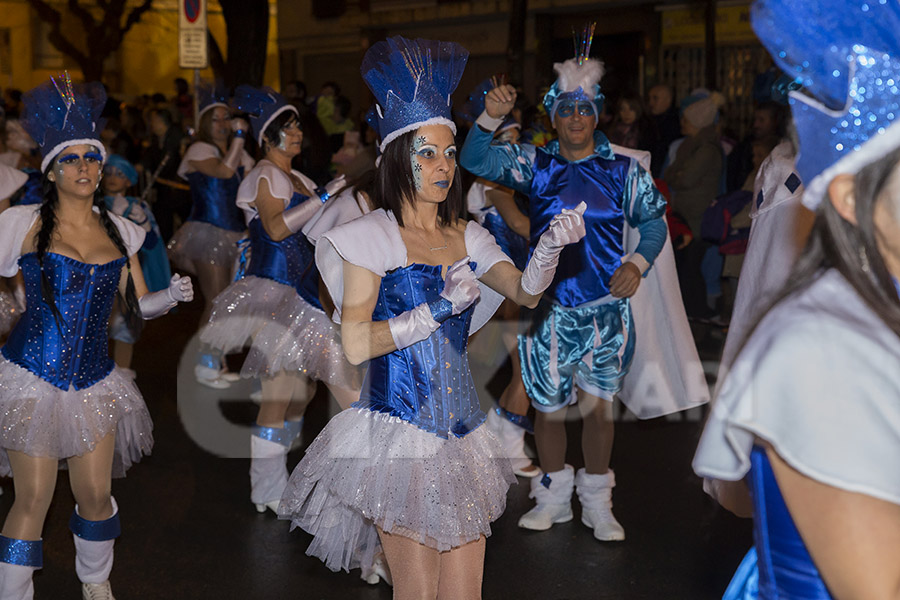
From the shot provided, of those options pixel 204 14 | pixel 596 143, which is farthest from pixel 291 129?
pixel 204 14

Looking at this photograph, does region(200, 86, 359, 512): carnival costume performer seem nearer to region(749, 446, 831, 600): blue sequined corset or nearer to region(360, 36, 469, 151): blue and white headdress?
region(360, 36, 469, 151): blue and white headdress

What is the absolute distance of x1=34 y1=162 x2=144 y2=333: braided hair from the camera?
390 centimetres

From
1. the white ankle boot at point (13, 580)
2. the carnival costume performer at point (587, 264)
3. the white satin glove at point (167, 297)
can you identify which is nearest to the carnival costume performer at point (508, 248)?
the carnival costume performer at point (587, 264)

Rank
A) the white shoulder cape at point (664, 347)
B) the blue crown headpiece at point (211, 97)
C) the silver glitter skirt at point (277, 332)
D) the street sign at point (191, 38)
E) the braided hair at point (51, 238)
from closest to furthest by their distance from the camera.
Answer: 1. the braided hair at point (51, 238)
2. the silver glitter skirt at point (277, 332)
3. the white shoulder cape at point (664, 347)
4. the blue crown headpiece at point (211, 97)
5. the street sign at point (191, 38)

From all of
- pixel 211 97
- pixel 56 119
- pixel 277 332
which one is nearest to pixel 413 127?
pixel 56 119

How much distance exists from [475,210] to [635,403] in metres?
1.76

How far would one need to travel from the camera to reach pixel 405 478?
3066mm

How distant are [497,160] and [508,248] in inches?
63.1

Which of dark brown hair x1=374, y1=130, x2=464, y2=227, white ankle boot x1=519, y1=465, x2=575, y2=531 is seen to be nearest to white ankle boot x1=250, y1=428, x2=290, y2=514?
white ankle boot x1=519, y1=465, x2=575, y2=531

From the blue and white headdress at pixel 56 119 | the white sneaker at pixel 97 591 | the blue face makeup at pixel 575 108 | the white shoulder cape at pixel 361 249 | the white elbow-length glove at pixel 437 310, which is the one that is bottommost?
the white sneaker at pixel 97 591

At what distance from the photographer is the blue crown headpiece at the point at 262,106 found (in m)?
5.85

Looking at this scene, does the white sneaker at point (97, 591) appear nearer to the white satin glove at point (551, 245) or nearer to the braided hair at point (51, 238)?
the braided hair at point (51, 238)

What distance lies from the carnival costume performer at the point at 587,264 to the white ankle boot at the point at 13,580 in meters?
2.30

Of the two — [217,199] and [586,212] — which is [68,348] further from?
[217,199]
